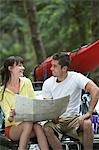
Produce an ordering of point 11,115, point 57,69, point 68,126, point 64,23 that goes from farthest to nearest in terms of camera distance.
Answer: point 64,23 < point 57,69 < point 68,126 < point 11,115

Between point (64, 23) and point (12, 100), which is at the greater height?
point (64, 23)

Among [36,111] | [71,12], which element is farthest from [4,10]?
[36,111]

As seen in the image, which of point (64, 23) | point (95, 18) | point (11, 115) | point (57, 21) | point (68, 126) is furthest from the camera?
point (64, 23)

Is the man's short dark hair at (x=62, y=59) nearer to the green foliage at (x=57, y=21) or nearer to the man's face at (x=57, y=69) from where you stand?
the man's face at (x=57, y=69)

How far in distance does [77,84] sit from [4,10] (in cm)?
987

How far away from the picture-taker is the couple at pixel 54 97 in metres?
6.19

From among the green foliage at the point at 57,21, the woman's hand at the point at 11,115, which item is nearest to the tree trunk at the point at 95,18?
the woman's hand at the point at 11,115

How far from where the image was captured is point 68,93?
6.57m

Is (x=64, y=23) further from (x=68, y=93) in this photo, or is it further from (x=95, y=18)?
(x=68, y=93)

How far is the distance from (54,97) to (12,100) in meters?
0.52

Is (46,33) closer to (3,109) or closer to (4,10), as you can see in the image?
(4,10)

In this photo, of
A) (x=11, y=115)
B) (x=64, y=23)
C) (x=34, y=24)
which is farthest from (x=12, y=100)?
(x=64, y=23)

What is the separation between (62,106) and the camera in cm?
621

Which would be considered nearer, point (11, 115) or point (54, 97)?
point (11, 115)
